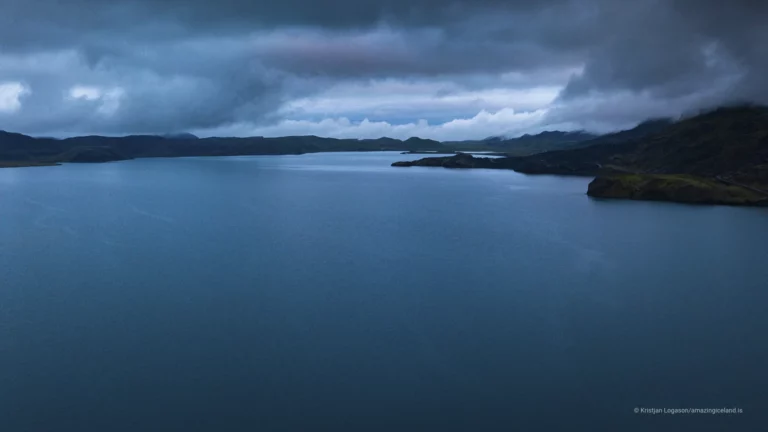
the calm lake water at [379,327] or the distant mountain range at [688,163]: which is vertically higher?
the distant mountain range at [688,163]

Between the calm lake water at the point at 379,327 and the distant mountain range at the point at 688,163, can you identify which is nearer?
the calm lake water at the point at 379,327

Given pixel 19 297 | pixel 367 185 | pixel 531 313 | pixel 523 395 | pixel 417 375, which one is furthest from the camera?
pixel 367 185

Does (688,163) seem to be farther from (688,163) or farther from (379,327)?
(379,327)

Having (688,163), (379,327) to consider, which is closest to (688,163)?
(688,163)

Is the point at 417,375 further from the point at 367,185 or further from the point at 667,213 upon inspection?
the point at 367,185

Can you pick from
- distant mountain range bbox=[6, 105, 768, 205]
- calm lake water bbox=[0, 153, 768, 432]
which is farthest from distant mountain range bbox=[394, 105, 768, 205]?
calm lake water bbox=[0, 153, 768, 432]

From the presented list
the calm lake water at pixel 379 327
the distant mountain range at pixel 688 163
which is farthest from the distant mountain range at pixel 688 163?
the calm lake water at pixel 379 327

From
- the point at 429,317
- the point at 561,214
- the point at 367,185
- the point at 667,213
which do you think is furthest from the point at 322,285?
the point at 367,185

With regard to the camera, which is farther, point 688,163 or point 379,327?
point 688,163

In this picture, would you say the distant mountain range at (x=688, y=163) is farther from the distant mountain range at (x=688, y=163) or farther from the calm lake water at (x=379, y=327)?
the calm lake water at (x=379, y=327)
